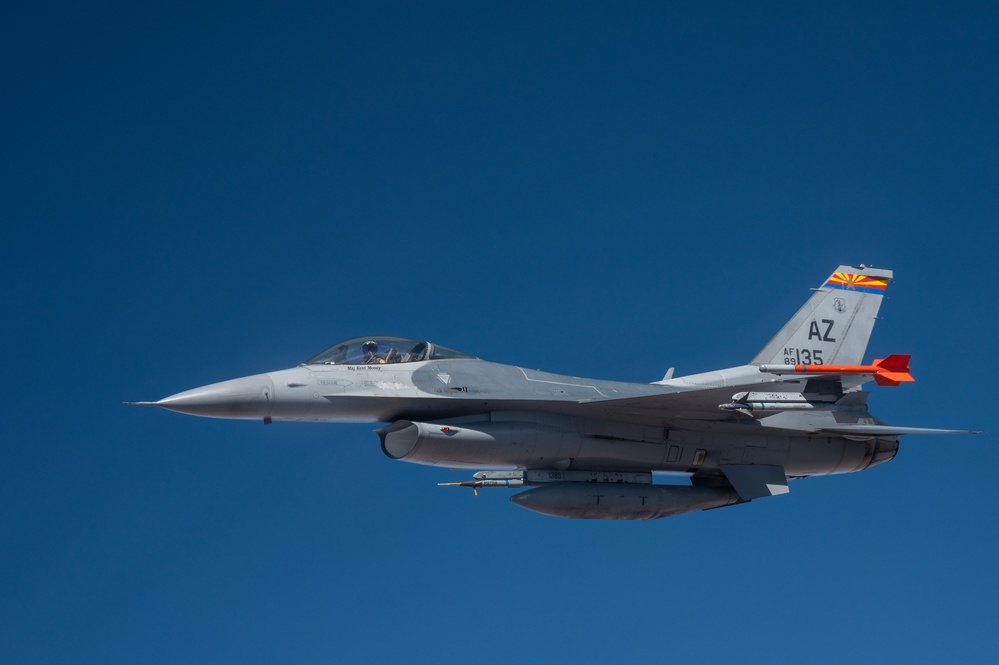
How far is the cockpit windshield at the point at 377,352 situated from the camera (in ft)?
59.1

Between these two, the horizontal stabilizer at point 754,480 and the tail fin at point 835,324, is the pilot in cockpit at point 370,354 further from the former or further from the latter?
the tail fin at point 835,324

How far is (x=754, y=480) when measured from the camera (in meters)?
20.4

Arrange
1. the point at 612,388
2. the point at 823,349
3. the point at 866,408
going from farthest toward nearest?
the point at 823,349
the point at 866,408
the point at 612,388

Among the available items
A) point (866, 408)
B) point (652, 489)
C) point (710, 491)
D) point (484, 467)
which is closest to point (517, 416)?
point (484, 467)

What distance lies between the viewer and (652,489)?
1920cm

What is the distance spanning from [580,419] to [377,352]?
3417 millimetres

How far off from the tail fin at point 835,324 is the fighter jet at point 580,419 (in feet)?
6.01

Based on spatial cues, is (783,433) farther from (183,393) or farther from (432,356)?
(183,393)

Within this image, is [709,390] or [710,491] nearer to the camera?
[709,390]

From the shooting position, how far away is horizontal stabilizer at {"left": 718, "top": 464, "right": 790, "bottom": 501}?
20.2 meters

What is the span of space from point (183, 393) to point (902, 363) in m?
10.9

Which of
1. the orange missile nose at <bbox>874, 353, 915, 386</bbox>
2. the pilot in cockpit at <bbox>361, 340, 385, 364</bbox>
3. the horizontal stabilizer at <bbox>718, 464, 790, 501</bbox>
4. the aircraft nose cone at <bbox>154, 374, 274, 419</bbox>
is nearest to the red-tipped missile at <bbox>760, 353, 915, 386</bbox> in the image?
the orange missile nose at <bbox>874, 353, 915, 386</bbox>

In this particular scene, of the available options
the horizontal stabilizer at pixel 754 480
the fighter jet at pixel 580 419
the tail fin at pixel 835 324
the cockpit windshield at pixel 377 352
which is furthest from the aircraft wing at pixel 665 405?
the tail fin at pixel 835 324

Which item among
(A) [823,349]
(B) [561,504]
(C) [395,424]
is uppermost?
(A) [823,349]
